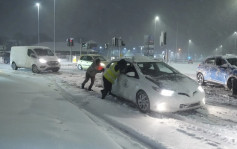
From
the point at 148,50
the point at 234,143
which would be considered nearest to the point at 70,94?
the point at 234,143

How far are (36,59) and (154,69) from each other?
12273mm

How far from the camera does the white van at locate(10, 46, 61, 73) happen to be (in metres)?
17.9

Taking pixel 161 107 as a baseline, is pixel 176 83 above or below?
above

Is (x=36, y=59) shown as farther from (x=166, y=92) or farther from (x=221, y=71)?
(x=166, y=92)

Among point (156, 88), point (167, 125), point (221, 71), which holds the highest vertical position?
point (221, 71)

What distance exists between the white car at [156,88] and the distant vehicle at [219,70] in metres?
4.21

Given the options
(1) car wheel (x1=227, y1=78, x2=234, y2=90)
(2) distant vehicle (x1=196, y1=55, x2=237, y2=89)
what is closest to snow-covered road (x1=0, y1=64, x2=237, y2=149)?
(1) car wheel (x1=227, y1=78, x2=234, y2=90)

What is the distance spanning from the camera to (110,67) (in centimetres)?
887

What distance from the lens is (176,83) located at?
688 centimetres

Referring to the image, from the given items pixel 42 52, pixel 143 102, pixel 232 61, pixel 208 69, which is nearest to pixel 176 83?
pixel 143 102

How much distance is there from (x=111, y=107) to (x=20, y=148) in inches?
154

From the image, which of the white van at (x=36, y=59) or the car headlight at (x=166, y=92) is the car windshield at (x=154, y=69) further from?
the white van at (x=36, y=59)

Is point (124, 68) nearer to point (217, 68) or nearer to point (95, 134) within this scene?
point (95, 134)

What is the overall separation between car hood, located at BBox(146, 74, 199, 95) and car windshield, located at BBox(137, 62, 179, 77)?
42cm
